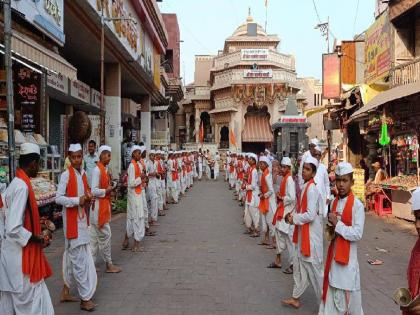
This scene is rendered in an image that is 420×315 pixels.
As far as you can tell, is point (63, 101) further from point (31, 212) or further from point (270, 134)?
point (270, 134)

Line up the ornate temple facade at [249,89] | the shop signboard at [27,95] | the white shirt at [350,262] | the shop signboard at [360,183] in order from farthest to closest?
the ornate temple facade at [249,89] < the shop signboard at [360,183] < the shop signboard at [27,95] < the white shirt at [350,262]

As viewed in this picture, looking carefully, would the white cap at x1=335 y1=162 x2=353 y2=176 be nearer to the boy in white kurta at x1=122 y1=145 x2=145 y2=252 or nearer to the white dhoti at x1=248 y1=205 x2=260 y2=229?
the boy in white kurta at x1=122 y1=145 x2=145 y2=252

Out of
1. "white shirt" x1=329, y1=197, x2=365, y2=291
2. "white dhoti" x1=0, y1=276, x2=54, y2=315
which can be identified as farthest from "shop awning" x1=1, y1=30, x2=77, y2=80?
"white shirt" x1=329, y1=197, x2=365, y2=291

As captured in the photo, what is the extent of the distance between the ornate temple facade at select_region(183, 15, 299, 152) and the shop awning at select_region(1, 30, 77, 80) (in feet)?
98.3

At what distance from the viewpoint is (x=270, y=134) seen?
41906mm

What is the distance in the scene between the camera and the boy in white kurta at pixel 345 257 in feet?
13.5

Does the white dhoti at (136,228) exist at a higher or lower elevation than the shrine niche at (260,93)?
lower

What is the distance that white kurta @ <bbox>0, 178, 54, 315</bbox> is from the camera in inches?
149

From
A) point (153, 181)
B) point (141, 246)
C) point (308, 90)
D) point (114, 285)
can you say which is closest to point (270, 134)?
point (308, 90)

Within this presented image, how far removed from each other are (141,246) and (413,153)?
7.46 m

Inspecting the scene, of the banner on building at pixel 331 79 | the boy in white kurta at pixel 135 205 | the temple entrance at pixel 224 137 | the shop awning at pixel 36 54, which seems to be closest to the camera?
the shop awning at pixel 36 54

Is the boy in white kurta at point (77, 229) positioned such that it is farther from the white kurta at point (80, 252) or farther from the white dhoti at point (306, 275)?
the white dhoti at point (306, 275)

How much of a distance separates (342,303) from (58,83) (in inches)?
435

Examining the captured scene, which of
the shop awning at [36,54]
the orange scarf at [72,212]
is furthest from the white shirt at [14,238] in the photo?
the shop awning at [36,54]
